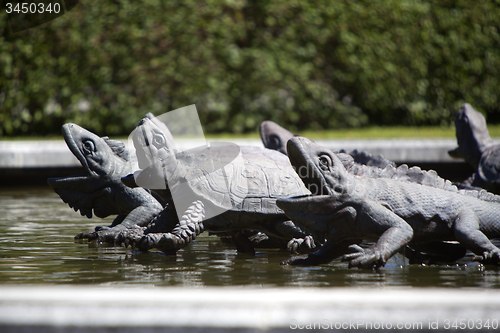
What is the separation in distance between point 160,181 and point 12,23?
8.83 metres

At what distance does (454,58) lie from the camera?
12719 mm

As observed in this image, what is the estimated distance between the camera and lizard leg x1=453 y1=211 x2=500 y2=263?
3.19m

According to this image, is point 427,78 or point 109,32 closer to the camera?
point 109,32

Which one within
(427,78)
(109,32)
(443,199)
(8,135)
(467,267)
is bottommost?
(467,267)

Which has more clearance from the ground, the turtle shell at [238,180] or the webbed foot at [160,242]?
the turtle shell at [238,180]

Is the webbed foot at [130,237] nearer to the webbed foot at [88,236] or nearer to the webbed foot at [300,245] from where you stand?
the webbed foot at [88,236]

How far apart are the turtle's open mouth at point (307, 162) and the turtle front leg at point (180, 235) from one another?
835mm

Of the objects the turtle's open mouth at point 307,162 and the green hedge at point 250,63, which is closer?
the turtle's open mouth at point 307,162

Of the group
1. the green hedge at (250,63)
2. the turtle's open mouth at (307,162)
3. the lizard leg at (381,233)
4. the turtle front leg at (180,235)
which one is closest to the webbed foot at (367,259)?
the lizard leg at (381,233)

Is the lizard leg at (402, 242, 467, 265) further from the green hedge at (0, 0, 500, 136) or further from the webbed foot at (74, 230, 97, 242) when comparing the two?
the green hedge at (0, 0, 500, 136)

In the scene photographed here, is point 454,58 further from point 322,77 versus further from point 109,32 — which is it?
point 109,32

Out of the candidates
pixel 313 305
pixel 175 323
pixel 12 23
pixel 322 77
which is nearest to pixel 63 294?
pixel 175 323

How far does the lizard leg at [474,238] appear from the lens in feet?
10.5

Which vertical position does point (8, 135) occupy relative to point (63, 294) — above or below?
above
